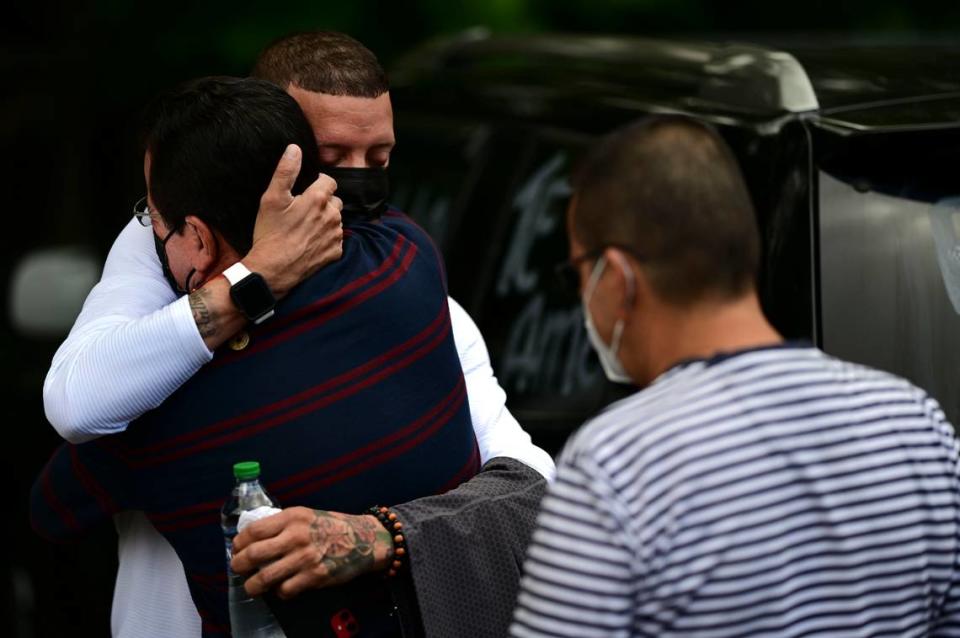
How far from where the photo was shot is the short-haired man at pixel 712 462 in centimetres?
192

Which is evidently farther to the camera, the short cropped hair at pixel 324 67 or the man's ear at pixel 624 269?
the short cropped hair at pixel 324 67

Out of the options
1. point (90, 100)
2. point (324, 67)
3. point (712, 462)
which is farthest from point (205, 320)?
point (90, 100)

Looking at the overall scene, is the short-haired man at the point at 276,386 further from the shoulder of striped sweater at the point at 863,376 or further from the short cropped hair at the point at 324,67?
the shoulder of striped sweater at the point at 863,376

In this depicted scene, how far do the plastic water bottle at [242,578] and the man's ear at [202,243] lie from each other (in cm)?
29

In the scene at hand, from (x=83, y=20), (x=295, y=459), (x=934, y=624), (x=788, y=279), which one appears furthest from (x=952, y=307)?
(x=83, y=20)

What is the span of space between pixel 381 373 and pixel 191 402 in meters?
0.26

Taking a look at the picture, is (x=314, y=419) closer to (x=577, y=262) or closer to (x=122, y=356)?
(x=122, y=356)

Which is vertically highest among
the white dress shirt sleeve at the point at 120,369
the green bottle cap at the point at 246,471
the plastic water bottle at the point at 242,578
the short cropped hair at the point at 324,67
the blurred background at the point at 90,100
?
the short cropped hair at the point at 324,67

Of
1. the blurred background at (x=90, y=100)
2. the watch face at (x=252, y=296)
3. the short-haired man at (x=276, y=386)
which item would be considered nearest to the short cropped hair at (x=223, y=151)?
the short-haired man at (x=276, y=386)

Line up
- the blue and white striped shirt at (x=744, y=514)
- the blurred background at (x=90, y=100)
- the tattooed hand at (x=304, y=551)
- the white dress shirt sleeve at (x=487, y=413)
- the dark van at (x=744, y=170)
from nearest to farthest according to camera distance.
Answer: the blue and white striped shirt at (x=744, y=514) → the tattooed hand at (x=304, y=551) → the white dress shirt sleeve at (x=487, y=413) → the dark van at (x=744, y=170) → the blurred background at (x=90, y=100)

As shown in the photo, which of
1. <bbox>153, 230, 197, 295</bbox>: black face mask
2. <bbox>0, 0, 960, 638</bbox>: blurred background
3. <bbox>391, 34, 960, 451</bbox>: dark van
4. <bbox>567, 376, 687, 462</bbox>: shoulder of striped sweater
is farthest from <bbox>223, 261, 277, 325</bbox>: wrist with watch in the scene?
<bbox>0, 0, 960, 638</bbox>: blurred background

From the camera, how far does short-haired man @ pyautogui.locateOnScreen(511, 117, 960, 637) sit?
1923 mm

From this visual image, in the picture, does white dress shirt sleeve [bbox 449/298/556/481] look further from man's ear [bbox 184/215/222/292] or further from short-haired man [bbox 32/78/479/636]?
man's ear [bbox 184/215/222/292]

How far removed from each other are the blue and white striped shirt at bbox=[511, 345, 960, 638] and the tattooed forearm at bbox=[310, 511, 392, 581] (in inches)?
16.8
